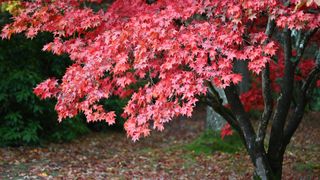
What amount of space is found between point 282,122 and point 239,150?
3383 millimetres

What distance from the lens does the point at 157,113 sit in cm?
439

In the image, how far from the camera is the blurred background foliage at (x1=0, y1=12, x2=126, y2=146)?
9820mm

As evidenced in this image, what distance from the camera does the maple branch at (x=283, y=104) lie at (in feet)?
19.1

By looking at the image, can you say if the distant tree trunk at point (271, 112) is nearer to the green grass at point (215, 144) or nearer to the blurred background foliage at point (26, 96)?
the green grass at point (215, 144)

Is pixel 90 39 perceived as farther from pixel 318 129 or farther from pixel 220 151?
pixel 318 129

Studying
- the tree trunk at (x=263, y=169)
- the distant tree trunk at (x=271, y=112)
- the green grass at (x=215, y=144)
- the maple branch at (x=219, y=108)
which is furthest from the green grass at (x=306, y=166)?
the maple branch at (x=219, y=108)

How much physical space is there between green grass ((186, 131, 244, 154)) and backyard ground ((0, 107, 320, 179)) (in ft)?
0.45

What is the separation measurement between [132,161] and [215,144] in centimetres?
190

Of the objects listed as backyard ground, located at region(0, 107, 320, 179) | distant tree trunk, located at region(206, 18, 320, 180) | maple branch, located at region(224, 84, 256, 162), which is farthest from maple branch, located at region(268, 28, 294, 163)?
backyard ground, located at region(0, 107, 320, 179)

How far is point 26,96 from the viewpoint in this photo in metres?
9.72

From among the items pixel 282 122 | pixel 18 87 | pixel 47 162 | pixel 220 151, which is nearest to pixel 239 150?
pixel 220 151

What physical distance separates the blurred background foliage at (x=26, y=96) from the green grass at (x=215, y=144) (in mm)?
3344

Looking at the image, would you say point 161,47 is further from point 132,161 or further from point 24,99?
point 24,99

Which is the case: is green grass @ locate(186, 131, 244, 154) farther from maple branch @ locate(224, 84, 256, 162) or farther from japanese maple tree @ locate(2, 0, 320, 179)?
japanese maple tree @ locate(2, 0, 320, 179)
